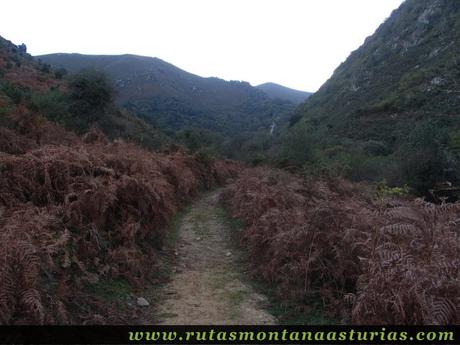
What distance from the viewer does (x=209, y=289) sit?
6.19 m

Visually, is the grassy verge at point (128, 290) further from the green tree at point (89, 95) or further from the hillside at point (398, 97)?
the green tree at point (89, 95)

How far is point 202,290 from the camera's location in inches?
241

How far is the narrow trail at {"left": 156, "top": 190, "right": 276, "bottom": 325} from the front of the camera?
5.15m

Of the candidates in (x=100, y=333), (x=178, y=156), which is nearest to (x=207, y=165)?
(x=178, y=156)

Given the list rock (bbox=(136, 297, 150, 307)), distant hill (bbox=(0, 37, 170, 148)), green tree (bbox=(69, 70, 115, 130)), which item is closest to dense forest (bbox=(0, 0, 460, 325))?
rock (bbox=(136, 297, 150, 307))

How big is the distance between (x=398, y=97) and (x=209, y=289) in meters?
45.5

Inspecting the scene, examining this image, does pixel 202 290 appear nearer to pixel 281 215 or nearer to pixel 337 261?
pixel 337 261

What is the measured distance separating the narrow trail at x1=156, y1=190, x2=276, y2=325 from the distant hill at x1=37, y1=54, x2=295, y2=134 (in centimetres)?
5693

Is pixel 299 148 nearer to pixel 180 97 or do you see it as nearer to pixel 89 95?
pixel 89 95

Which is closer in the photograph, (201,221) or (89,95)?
(201,221)

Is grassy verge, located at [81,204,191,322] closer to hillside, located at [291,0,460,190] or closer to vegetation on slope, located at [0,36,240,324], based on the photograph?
vegetation on slope, located at [0,36,240,324]

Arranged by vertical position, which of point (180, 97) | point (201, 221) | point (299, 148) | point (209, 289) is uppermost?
point (180, 97)

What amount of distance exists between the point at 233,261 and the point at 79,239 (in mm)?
3131

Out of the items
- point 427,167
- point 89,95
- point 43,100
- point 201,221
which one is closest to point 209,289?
point 201,221
